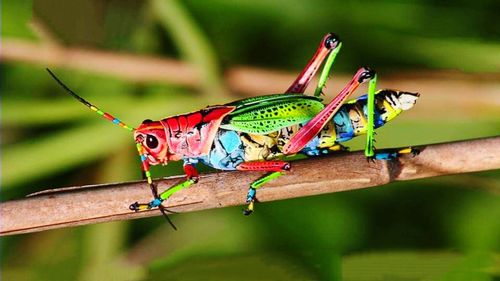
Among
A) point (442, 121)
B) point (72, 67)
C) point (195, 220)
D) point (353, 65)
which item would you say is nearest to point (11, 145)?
point (72, 67)

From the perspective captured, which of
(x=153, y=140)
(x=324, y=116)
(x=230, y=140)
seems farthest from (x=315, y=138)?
(x=153, y=140)

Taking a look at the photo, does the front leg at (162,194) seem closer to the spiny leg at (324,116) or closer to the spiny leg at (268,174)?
the spiny leg at (268,174)

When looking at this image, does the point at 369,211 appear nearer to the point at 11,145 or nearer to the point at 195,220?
the point at 195,220

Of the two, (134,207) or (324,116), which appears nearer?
(134,207)

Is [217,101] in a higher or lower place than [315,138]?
higher

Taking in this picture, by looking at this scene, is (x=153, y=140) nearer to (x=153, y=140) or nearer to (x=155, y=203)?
(x=153, y=140)

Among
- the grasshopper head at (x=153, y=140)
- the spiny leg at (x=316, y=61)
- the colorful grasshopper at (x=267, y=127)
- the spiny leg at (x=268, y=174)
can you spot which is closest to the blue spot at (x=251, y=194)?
the spiny leg at (x=268, y=174)

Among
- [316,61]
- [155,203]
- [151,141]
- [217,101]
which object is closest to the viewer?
[155,203]
